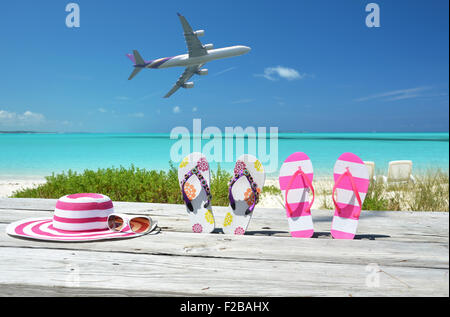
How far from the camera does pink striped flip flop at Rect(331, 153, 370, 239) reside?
155 cm

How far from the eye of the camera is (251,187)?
62.9 inches

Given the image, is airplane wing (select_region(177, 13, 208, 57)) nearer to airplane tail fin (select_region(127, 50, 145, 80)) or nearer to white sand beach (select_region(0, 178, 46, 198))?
airplane tail fin (select_region(127, 50, 145, 80))

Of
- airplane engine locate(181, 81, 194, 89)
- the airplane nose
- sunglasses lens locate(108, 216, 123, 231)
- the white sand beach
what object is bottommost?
the white sand beach

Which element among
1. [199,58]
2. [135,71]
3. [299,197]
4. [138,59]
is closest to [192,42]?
[199,58]

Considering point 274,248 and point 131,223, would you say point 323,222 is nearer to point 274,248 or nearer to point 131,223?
point 274,248

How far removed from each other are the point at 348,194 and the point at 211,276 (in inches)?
33.4

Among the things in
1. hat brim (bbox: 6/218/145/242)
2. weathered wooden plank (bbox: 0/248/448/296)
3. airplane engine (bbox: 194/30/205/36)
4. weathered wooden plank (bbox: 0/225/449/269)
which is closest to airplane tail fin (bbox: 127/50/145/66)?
airplane engine (bbox: 194/30/205/36)

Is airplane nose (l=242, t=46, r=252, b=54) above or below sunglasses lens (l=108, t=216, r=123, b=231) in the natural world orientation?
above

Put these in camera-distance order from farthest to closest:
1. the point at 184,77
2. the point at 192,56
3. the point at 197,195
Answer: the point at 184,77 < the point at 192,56 < the point at 197,195

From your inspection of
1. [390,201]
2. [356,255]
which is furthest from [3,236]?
[390,201]

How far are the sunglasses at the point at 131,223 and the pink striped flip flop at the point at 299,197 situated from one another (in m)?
0.72

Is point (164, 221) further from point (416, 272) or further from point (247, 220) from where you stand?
point (416, 272)

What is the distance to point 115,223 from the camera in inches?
65.8
